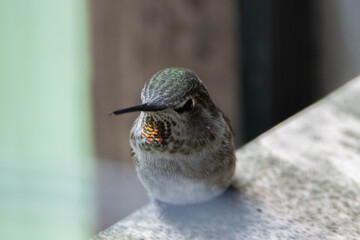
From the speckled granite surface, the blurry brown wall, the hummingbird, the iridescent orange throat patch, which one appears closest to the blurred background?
the blurry brown wall

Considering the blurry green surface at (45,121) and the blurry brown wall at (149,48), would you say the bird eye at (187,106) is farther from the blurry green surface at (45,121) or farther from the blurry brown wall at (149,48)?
the blurry green surface at (45,121)

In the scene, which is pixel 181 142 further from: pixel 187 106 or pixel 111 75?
pixel 111 75

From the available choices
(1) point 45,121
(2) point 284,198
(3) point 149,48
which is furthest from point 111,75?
(2) point 284,198

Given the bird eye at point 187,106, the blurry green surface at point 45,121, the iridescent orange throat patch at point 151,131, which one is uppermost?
the bird eye at point 187,106

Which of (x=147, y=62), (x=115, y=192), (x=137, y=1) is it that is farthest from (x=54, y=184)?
(x=137, y=1)

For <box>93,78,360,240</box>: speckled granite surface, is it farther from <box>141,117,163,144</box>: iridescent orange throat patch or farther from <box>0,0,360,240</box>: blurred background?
<box>0,0,360,240</box>: blurred background

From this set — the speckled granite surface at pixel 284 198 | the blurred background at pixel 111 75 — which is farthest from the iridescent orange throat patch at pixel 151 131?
the blurred background at pixel 111 75

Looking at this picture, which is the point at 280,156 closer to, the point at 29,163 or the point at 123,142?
the point at 123,142
